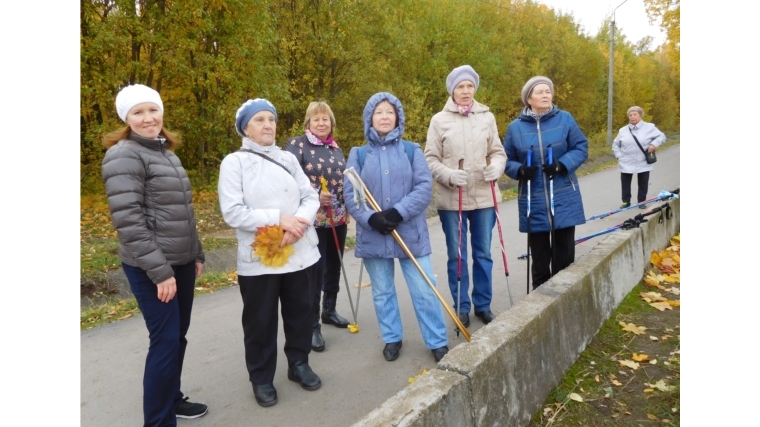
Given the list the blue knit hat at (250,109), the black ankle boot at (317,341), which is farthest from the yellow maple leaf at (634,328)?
the blue knit hat at (250,109)

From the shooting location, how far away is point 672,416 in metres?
2.85

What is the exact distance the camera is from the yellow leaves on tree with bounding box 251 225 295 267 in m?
3.14

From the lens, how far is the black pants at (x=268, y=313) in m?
3.28

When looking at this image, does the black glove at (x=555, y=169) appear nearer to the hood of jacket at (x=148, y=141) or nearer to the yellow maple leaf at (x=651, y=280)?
the yellow maple leaf at (x=651, y=280)

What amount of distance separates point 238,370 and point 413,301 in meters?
1.46

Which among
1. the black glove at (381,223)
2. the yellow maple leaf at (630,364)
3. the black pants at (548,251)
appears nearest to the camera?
the yellow maple leaf at (630,364)

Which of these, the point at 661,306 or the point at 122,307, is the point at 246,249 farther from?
the point at 661,306

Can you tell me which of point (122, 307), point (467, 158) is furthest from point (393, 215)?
point (122, 307)

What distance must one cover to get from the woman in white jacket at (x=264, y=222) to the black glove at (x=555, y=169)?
2.01m

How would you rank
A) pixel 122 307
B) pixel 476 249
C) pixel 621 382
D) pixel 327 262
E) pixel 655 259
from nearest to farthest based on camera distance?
pixel 621 382 → pixel 476 249 → pixel 327 262 → pixel 122 307 → pixel 655 259

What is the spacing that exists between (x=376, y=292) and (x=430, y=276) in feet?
1.46

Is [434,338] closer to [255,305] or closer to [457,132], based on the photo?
A: [255,305]

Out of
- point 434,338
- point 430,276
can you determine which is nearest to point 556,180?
point 430,276

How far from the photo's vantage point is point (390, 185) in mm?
3797
